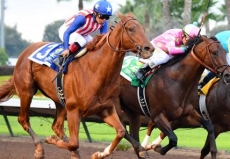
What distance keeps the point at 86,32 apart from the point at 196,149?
10.8ft

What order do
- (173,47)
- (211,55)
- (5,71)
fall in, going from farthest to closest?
(5,71) → (173,47) → (211,55)

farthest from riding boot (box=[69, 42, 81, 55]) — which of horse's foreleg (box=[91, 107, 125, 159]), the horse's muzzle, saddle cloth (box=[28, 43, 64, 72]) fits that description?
the horse's muzzle

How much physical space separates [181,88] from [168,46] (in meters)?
0.67

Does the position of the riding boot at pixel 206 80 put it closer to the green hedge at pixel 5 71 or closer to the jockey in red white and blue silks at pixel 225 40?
the jockey in red white and blue silks at pixel 225 40

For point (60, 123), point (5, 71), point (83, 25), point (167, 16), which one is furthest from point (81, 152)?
point (167, 16)

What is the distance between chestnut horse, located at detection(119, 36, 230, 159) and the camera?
899 cm

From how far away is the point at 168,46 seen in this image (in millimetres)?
9578

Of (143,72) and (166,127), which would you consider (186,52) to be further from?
(166,127)

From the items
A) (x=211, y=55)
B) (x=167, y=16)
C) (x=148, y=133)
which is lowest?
(x=167, y=16)

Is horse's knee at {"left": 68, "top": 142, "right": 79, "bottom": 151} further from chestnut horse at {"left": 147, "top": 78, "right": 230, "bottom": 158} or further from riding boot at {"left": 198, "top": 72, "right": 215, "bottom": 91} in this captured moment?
riding boot at {"left": 198, "top": 72, "right": 215, "bottom": 91}

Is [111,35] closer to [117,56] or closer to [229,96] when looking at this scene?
[117,56]

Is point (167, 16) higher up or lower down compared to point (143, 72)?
lower down

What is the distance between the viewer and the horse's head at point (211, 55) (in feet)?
28.3

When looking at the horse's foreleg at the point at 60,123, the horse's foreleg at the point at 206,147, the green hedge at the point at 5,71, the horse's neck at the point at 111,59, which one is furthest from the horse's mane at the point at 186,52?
the green hedge at the point at 5,71
